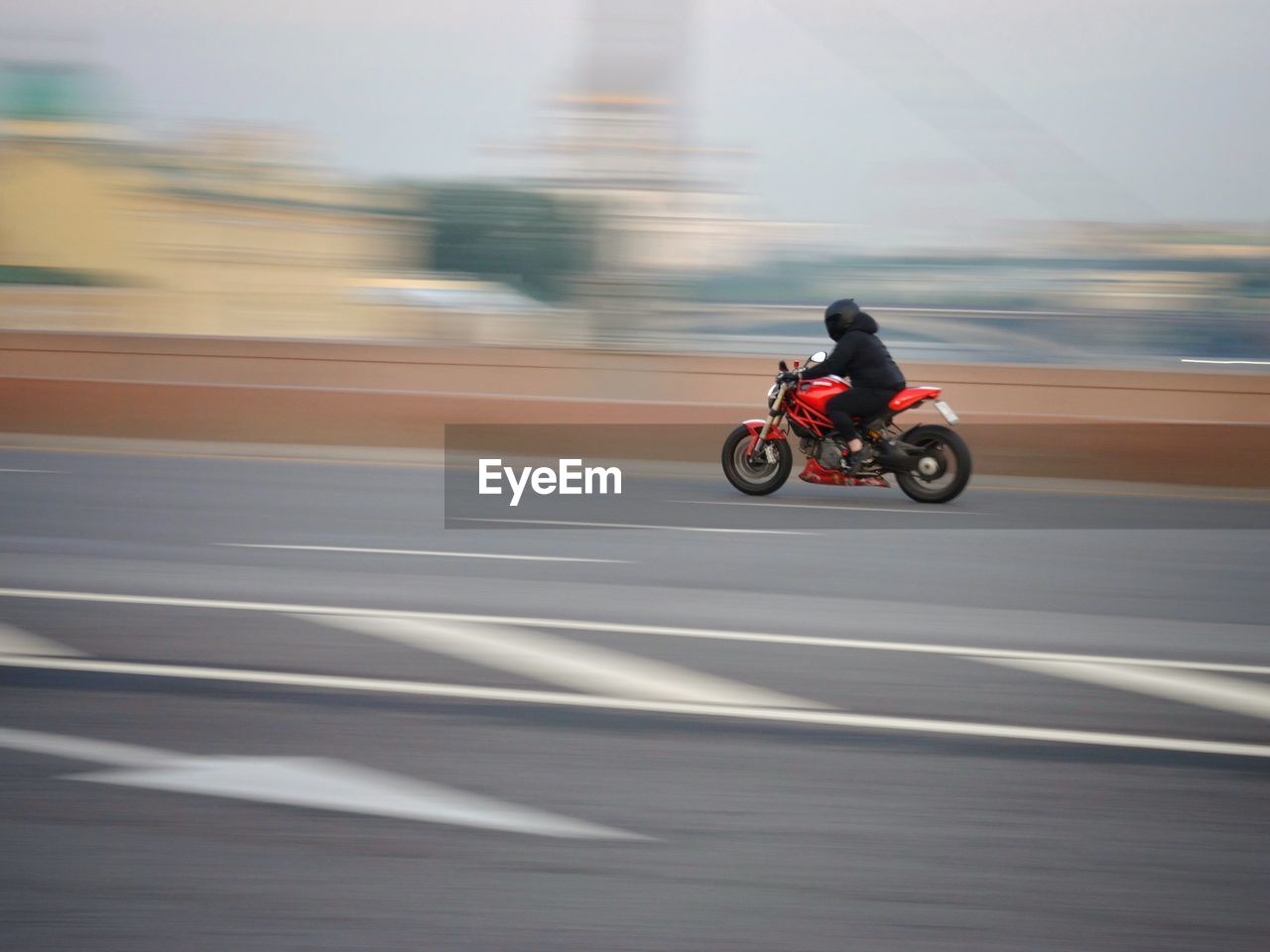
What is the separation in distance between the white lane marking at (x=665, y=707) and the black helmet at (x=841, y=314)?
8112mm

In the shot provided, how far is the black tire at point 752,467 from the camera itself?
43.7 ft

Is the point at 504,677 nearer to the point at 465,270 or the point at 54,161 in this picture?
the point at 465,270

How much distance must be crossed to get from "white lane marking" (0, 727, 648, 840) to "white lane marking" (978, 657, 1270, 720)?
266 centimetres

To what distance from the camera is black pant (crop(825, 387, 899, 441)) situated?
13.1 m

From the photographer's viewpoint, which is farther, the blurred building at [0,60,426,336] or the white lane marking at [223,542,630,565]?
the blurred building at [0,60,426,336]

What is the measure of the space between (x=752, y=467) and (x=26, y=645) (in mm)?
8132

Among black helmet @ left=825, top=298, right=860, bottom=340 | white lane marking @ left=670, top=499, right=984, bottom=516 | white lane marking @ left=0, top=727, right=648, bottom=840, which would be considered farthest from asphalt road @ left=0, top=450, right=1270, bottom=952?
black helmet @ left=825, top=298, right=860, bottom=340

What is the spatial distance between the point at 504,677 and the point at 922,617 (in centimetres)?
248

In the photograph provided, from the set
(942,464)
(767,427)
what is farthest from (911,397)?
(767,427)

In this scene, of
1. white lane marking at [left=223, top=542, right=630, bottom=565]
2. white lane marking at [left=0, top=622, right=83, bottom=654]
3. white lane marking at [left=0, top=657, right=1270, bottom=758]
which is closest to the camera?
white lane marking at [left=0, top=657, right=1270, bottom=758]

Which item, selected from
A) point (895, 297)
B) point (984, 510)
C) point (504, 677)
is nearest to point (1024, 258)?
point (895, 297)

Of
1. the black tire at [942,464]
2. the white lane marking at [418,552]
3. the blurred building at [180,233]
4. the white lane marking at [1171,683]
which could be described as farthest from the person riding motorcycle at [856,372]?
the blurred building at [180,233]

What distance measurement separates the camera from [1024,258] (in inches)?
1180

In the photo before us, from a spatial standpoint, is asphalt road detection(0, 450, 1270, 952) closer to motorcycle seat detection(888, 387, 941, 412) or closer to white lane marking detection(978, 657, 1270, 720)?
white lane marking detection(978, 657, 1270, 720)
